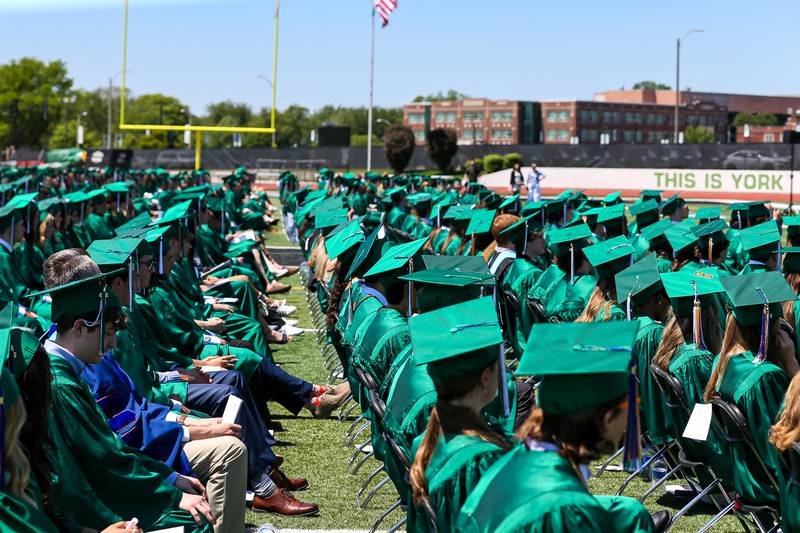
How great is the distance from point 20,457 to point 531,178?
2871cm

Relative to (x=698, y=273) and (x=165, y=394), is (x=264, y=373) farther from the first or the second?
(x=698, y=273)

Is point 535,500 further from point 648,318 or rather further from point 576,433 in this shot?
point 648,318

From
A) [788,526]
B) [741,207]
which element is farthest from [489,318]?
[741,207]

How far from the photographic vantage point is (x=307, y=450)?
717 centimetres

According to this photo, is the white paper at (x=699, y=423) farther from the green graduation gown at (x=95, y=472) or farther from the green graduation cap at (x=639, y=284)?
the green graduation gown at (x=95, y=472)

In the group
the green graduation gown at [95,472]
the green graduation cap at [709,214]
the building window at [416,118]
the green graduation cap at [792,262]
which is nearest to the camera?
the green graduation gown at [95,472]

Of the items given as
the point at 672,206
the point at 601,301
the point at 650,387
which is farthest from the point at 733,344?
the point at 672,206

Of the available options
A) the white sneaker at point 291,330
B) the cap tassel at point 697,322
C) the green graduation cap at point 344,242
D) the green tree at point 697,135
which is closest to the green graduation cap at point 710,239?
the green graduation cap at point 344,242

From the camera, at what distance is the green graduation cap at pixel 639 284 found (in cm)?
633

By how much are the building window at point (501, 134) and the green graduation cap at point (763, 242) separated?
10903 cm

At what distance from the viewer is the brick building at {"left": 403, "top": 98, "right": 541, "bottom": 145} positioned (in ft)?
383

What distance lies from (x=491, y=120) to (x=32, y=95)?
4751 cm

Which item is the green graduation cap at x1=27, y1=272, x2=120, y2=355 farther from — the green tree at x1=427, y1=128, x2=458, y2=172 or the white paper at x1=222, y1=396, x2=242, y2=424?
the green tree at x1=427, y1=128, x2=458, y2=172

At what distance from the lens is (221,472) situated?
16.6 feet
